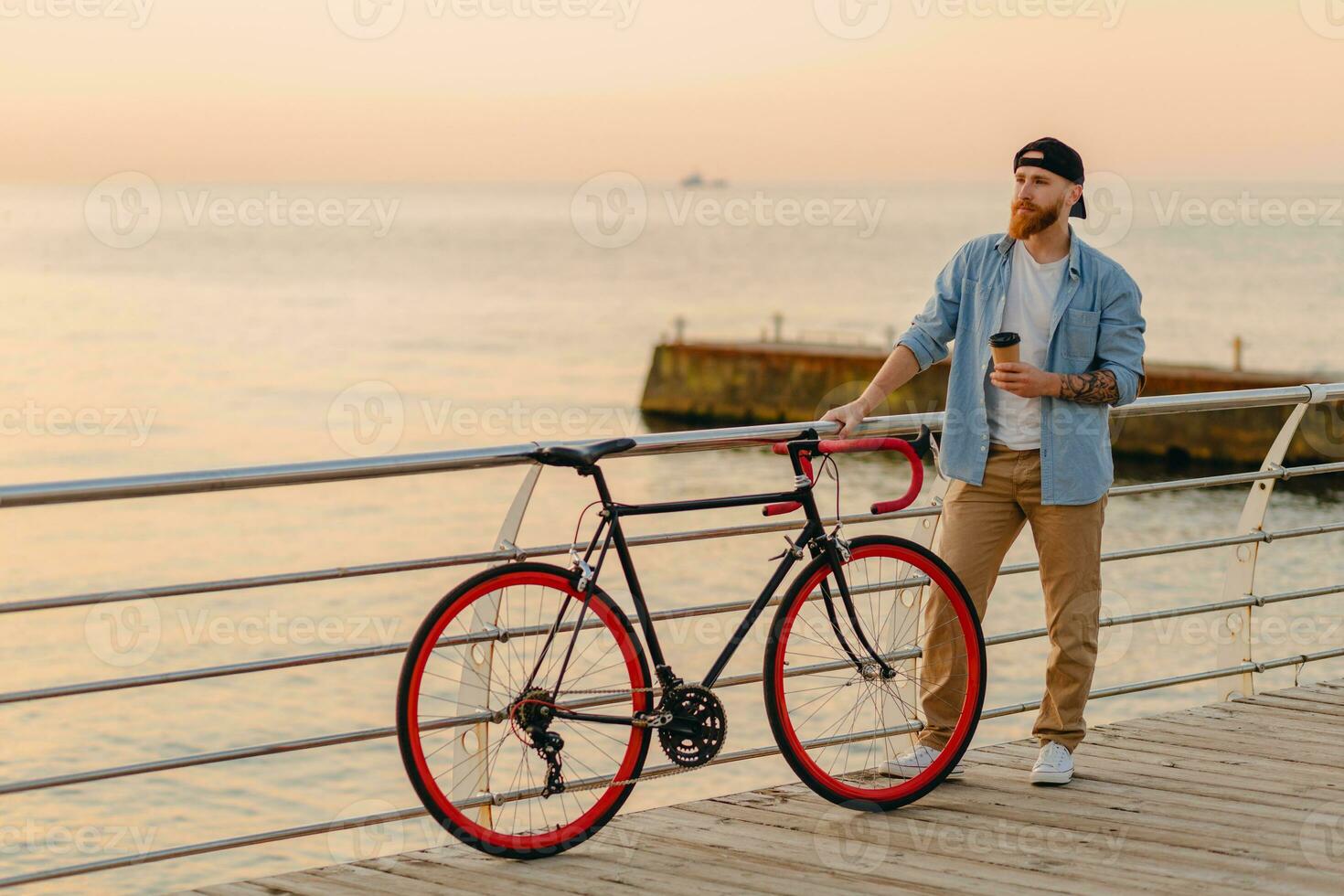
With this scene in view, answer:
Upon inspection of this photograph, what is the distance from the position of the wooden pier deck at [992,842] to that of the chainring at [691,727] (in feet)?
0.82

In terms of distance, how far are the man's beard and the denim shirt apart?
0.14ft

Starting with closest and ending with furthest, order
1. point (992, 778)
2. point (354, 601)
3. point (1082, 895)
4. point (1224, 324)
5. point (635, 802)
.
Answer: point (1082, 895) → point (992, 778) → point (635, 802) → point (354, 601) → point (1224, 324)

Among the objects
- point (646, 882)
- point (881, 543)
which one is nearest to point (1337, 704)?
point (881, 543)

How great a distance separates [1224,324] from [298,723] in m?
56.0

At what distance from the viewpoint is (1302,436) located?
33.2 meters

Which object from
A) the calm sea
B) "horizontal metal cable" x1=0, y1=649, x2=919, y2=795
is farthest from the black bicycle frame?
the calm sea

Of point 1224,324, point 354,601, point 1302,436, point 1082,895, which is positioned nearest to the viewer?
point 1082,895

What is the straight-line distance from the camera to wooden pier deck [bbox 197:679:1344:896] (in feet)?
11.6

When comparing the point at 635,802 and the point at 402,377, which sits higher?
the point at 402,377

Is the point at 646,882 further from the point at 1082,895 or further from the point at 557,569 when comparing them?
the point at 1082,895

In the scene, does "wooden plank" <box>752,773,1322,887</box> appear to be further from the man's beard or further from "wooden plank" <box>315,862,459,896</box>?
the man's beard

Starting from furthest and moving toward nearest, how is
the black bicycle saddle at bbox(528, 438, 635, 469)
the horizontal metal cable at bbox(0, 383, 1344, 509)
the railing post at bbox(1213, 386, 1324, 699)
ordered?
the railing post at bbox(1213, 386, 1324, 699), the black bicycle saddle at bbox(528, 438, 635, 469), the horizontal metal cable at bbox(0, 383, 1344, 509)

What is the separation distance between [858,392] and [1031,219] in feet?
117

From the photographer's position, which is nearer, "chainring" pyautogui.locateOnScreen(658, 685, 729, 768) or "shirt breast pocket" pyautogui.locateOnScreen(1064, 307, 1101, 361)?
"chainring" pyautogui.locateOnScreen(658, 685, 729, 768)
